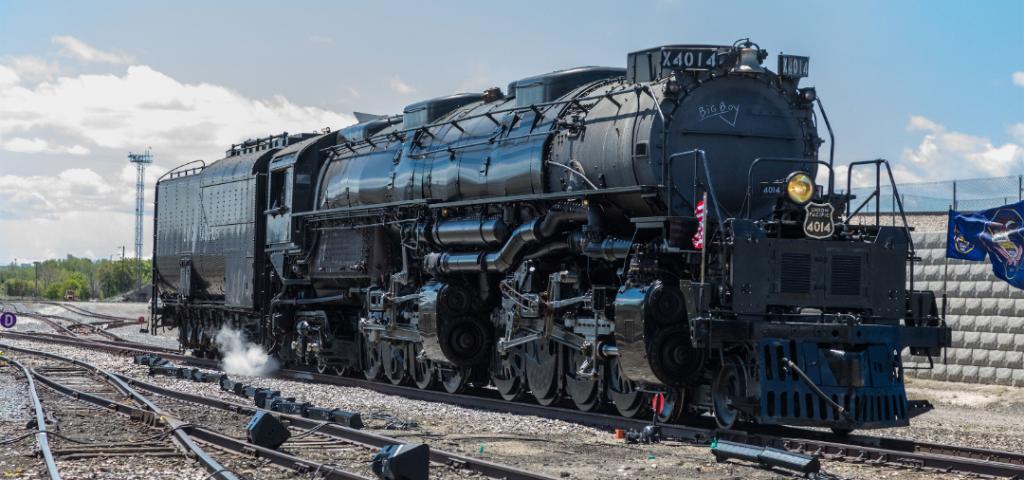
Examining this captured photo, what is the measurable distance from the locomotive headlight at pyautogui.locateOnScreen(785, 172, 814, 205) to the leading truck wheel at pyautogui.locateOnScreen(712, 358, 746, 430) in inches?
79.4

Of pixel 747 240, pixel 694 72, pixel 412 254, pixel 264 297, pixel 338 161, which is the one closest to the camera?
pixel 747 240

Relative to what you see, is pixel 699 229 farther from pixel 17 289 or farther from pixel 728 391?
pixel 17 289

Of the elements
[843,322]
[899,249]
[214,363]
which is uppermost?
[899,249]

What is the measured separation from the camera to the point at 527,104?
1784 centimetres

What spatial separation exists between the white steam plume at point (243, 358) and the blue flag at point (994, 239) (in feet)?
45.6

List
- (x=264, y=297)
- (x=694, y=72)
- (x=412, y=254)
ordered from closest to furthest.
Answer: (x=694, y=72), (x=412, y=254), (x=264, y=297)

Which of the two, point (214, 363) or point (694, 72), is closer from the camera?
point (694, 72)

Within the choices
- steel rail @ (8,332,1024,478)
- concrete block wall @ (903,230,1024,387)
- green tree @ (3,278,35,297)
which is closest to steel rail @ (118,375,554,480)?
steel rail @ (8,332,1024,478)

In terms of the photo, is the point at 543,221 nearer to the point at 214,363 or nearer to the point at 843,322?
the point at 843,322

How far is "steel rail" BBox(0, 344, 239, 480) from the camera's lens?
10.7 m

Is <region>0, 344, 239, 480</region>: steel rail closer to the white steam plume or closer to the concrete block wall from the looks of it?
the white steam plume

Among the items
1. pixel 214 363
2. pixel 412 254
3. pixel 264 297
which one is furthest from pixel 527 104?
pixel 214 363

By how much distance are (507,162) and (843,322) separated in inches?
234

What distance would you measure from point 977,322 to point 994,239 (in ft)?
5.88
